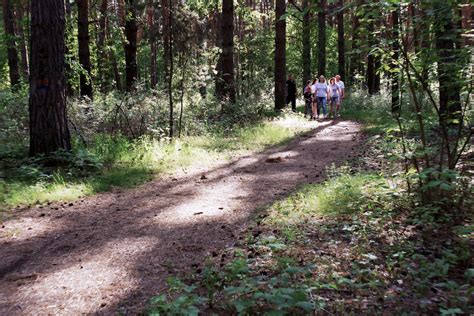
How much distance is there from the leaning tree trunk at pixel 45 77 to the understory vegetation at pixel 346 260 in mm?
4843

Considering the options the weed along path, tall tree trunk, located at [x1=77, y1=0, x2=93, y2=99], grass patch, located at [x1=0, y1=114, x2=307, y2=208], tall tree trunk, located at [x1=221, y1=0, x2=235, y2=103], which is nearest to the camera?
the weed along path

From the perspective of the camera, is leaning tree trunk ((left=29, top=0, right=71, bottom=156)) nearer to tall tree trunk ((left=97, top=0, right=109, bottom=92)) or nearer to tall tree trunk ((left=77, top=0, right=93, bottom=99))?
tall tree trunk ((left=77, top=0, right=93, bottom=99))

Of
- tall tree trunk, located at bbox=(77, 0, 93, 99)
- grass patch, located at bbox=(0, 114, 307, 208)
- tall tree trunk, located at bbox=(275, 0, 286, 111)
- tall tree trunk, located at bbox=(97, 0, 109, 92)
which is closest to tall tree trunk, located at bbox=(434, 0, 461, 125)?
grass patch, located at bbox=(0, 114, 307, 208)

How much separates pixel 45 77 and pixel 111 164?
2.24 m

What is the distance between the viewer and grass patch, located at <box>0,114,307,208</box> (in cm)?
702

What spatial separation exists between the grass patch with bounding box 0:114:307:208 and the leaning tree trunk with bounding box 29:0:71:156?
1.45 ft

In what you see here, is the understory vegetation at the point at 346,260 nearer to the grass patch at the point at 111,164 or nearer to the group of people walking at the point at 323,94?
the grass patch at the point at 111,164

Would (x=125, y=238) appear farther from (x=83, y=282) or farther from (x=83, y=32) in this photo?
(x=83, y=32)

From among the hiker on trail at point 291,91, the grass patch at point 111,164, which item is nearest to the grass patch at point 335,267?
the grass patch at point 111,164

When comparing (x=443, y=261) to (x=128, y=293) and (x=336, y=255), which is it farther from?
(x=128, y=293)

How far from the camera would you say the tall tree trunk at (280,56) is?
18172mm

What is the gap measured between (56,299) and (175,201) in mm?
3280

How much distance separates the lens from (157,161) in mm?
9633

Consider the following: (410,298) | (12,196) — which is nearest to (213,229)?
(410,298)
